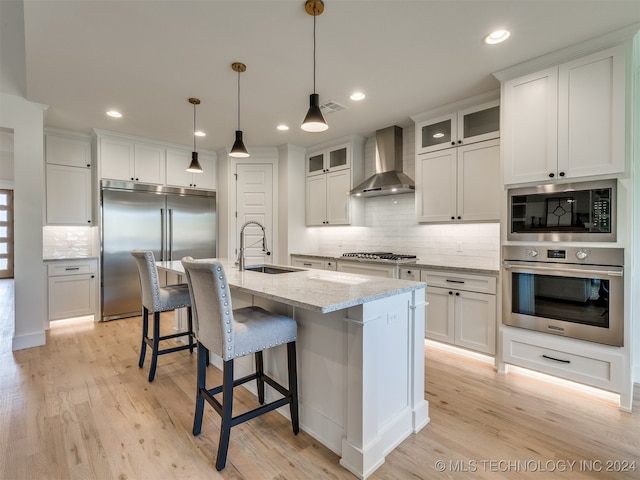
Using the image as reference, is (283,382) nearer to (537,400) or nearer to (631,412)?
(537,400)

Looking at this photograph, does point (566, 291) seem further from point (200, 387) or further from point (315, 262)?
point (315, 262)

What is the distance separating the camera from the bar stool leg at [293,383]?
1.82 meters

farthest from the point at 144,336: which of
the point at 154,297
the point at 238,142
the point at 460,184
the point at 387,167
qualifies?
the point at 460,184

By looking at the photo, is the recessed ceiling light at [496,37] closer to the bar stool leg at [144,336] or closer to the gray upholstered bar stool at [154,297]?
the gray upholstered bar stool at [154,297]

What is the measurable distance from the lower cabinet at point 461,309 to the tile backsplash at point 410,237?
174 millimetres

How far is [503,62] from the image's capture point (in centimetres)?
250

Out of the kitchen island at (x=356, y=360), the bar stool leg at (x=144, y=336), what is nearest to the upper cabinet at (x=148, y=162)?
the bar stool leg at (x=144, y=336)

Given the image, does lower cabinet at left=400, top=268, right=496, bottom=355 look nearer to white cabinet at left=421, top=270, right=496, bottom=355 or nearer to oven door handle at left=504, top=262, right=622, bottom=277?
white cabinet at left=421, top=270, right=496, bottom=355

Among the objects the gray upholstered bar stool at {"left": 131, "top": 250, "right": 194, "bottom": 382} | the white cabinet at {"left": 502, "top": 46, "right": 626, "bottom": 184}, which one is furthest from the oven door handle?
the gray upholstered bar stool at {"left": 131, "top": 250, "right": 194, "bottom": 382}

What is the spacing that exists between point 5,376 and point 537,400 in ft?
13.8

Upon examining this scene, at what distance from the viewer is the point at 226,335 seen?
1.58m

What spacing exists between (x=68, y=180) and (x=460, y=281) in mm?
4976

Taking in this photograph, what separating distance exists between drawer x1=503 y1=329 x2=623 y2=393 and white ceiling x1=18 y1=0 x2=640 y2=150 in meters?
2.20

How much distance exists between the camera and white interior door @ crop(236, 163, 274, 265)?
496 centimetres
